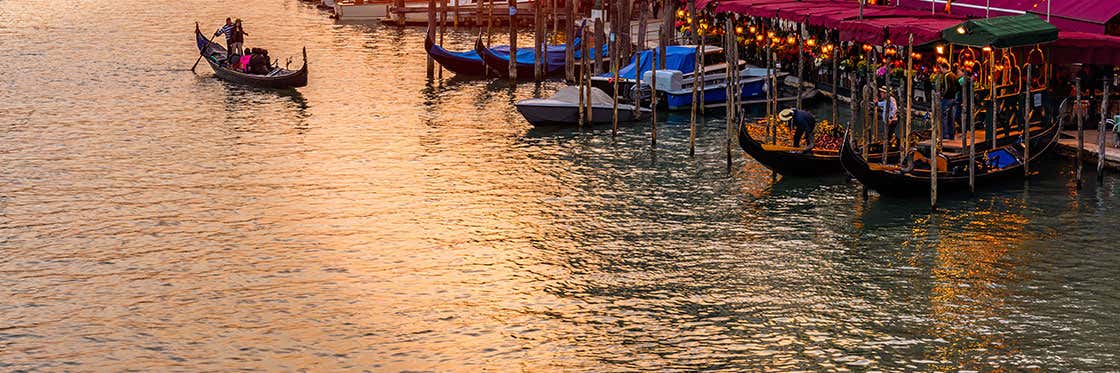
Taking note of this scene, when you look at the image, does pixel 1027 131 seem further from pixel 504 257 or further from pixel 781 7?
pixel 781 7

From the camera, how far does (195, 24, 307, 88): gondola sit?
48.0 metres

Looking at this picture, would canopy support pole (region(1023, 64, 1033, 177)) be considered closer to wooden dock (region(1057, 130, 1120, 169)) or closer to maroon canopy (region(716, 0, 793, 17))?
wooden dock (region(1057, 130, 1120, 169))

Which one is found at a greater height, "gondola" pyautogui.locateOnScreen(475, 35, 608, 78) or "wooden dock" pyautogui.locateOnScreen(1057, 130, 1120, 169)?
"gondola" pyautogui.locateOnScreen(475, 35, 608, 78)

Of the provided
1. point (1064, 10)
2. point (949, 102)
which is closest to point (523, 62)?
point (1064, 10)

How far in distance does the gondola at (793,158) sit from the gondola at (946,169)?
5.21 feet

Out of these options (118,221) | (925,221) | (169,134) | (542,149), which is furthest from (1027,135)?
(169,134)

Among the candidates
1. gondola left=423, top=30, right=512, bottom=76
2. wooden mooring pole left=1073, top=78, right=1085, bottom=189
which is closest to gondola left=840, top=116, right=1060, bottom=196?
wooden mooring pole left=1073, top=78, right=1085, bottom=189

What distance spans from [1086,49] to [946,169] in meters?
5.34

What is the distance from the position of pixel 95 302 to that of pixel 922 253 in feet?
42.7

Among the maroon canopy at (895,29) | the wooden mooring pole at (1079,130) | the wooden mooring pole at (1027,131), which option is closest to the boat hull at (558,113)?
the maroon canopy at (895,29)

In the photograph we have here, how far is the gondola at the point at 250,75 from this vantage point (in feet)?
157

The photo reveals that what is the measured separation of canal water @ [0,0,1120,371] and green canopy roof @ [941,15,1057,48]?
270cm

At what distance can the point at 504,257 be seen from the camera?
26.3 metres

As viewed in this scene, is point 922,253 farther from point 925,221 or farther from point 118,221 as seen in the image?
point 118,221
